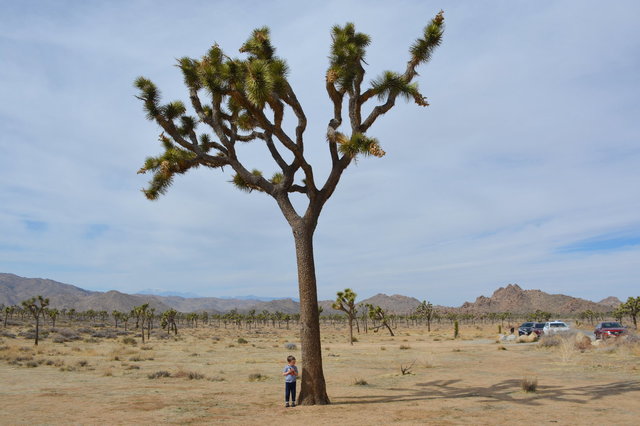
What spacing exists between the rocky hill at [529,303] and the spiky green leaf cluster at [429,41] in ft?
597

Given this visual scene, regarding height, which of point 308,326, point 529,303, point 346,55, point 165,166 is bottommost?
point 529,303

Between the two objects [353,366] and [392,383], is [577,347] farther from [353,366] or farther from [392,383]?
[392,383]

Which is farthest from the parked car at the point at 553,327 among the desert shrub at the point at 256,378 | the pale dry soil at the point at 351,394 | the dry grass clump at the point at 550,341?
the desert shrub at the point at 256,378

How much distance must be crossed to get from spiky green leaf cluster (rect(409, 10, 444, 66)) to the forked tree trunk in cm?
528

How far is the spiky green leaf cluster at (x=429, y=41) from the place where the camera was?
11.7 meters

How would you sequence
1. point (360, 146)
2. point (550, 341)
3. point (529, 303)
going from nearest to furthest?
point (360, 146)
point (550, 341)
point (529, 303)

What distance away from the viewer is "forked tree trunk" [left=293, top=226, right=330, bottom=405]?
10.3 metres

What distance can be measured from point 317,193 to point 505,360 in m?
14.5

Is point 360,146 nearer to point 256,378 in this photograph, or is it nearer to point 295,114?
point 295,114

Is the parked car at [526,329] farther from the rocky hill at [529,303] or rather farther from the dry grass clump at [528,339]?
the rocky hill at [529,303]

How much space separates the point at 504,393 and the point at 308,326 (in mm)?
5494

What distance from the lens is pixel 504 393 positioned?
1180 cm

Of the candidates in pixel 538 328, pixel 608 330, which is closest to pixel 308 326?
pixel 608 330

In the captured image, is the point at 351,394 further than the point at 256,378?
No
